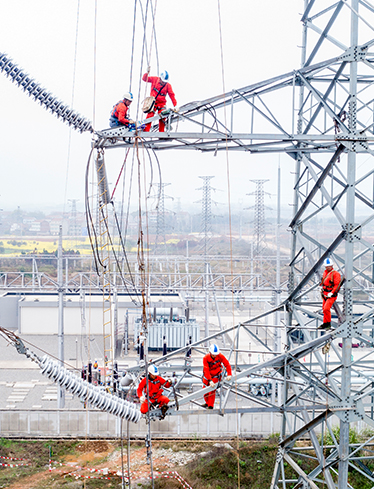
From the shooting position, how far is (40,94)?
8273mm

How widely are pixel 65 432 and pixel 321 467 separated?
27.3 ft

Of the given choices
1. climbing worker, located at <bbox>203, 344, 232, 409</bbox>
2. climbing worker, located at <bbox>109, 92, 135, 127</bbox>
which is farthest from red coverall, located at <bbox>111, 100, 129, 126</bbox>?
climbing worker, located at <bbox>203, 344, 232, 409</bbox>

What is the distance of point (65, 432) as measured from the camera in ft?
43.1

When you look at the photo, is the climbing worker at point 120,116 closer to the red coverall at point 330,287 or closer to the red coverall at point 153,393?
the red coverall at point 330,287

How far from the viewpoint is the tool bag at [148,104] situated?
7.11 meters

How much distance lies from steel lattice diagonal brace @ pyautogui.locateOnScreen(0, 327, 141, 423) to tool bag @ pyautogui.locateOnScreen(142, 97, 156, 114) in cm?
367

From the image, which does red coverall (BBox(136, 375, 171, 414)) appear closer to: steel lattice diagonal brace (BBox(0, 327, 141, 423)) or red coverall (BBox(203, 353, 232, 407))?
steel lattice diagonal brace (BBox(0, 327, 141, 423))

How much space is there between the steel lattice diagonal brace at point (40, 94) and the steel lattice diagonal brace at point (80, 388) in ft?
11.9

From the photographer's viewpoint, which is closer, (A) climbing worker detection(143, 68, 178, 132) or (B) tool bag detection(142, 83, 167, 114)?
(B) tool bag detection(142, 83, 167, 114)

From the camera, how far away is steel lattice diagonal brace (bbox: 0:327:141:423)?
6.51 meters

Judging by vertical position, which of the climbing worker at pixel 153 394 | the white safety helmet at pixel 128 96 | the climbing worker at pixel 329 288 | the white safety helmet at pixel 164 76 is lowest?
the climbing worker at pixel 153 394

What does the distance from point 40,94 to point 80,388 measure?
4.89 metres

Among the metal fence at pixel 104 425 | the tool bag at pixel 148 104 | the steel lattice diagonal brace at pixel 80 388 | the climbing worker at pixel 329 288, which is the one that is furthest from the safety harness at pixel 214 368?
the metal fence at pixel 104 425

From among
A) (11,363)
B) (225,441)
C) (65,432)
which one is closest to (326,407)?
(225,441)
